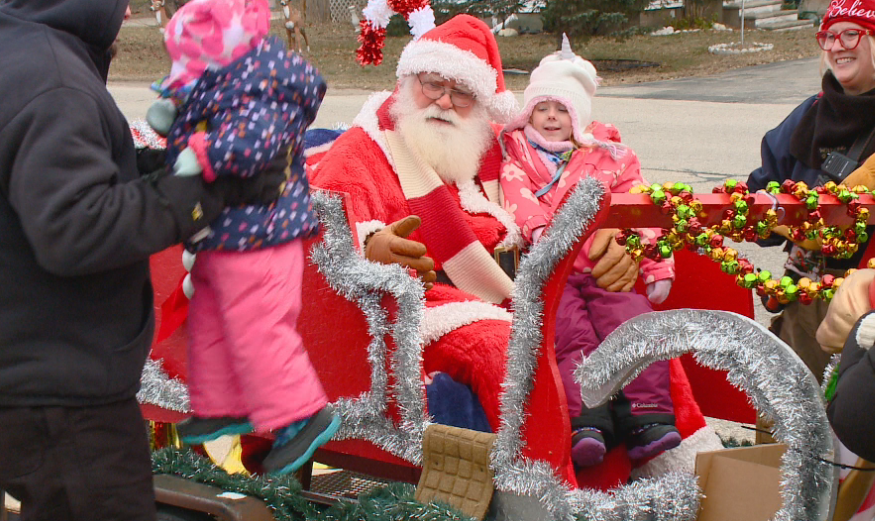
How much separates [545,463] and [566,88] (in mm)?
1493

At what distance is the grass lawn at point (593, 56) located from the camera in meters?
15.3

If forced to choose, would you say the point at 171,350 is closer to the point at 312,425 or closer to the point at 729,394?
the point at 312,425

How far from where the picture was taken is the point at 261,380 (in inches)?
72.5

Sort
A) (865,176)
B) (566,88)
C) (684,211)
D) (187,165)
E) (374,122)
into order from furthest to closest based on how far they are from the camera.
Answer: (374,122)
(566,88)
(865,176)
(684,211)
(187,165)

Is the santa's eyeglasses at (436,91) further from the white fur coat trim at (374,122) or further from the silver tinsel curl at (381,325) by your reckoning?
the silver tinsel curl at (381,325)

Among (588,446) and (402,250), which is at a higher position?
(402,250)

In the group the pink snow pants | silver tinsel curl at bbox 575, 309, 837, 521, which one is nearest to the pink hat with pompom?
the pink snow pants

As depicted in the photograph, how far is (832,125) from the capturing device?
8.55 feet

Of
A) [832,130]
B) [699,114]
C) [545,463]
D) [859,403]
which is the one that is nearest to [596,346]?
[545,463]

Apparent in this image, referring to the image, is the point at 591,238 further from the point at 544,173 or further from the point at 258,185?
the point at 258,185

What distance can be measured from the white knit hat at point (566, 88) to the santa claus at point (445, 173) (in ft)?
0.44

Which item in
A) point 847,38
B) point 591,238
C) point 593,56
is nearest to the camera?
point 847,38

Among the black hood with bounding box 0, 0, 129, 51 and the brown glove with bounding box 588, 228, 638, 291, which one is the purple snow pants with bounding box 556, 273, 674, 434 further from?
the black hood with bounding box 0, 0, 129, 51

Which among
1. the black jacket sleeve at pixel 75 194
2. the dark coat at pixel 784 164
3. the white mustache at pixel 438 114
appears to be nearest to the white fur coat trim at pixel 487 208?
the white mustache at pixel 438 114
